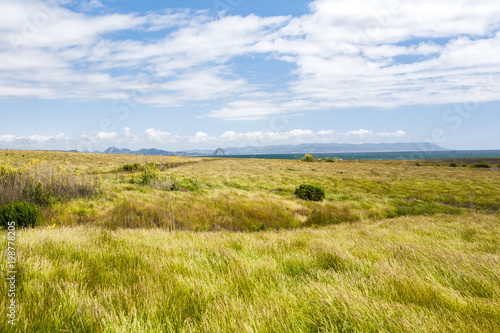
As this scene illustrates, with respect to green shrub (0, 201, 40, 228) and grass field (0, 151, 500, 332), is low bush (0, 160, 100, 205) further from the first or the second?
grass field (0, 151, 500, 332)

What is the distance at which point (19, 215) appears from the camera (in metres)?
6.86

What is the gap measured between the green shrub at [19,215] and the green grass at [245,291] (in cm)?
321

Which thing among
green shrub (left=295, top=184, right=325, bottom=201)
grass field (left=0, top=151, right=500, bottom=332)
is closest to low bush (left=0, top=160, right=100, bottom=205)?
grass field (left=0, top=151, right=500, bottom=332)

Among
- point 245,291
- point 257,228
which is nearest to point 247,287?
point 245,291

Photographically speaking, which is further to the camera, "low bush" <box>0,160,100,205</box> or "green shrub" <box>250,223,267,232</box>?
"green shrub" <box>250,223,267,232</box>

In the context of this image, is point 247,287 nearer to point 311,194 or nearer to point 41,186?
point 41,186

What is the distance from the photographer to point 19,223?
6.81m

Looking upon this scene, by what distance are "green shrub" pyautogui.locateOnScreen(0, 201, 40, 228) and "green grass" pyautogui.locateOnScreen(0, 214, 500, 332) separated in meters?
3.21

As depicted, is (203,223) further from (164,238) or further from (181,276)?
(181,276)

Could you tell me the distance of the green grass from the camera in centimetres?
209

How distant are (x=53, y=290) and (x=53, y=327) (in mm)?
638

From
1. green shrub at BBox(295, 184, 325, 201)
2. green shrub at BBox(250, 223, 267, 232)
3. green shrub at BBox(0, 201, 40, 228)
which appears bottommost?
green shrub at BBox(250, 223, 267, 232)

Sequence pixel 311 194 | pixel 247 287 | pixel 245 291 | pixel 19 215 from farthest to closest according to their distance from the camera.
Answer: pixel 311 194 < pixel 19 215 < pixel 247 287 < pixel 245 291

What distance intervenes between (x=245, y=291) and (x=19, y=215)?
7347mm
